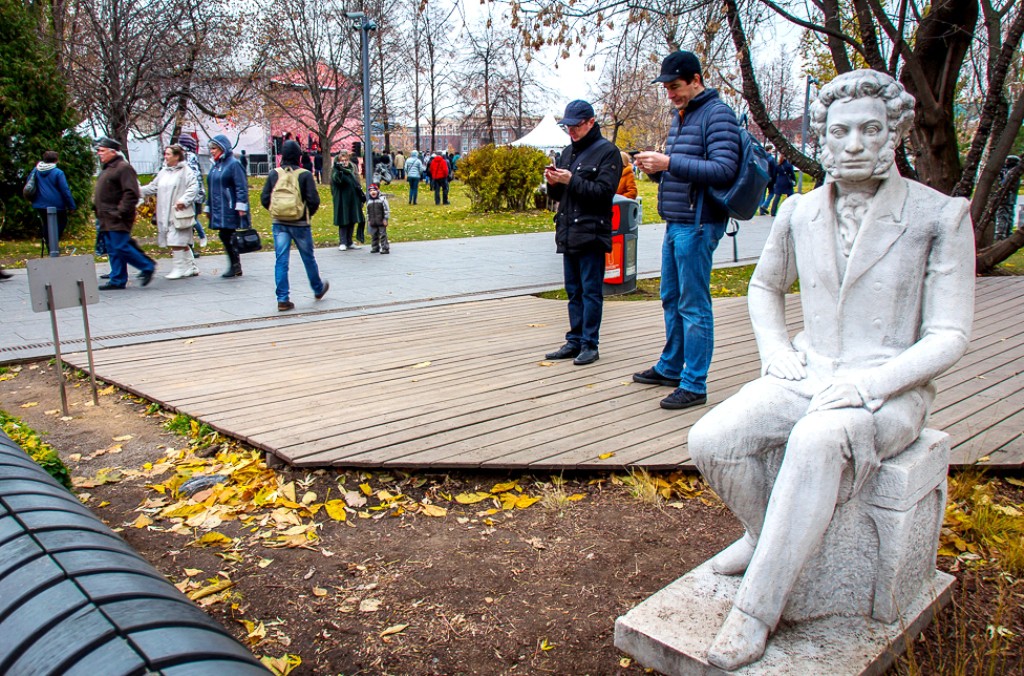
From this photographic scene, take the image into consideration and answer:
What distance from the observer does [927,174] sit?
10.7 meters

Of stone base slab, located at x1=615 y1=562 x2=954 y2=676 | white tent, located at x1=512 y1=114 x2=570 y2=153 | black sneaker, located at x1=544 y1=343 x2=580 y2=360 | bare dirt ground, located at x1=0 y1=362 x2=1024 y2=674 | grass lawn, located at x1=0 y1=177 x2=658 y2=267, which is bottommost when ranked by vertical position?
bare dirt ground, located at x1=0 y1=362 x2=1024 y2=674

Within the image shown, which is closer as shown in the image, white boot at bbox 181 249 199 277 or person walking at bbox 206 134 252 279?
person walking at bbox 206 134 252 279

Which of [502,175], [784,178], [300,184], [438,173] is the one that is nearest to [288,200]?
[300,184]

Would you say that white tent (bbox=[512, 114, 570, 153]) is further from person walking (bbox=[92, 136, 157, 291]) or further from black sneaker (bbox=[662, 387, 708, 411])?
black sneaker (bbox=[662, 387, 708, 411])

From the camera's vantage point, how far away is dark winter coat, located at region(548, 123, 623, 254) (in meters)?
5.82

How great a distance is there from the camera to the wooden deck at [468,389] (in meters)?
4.50

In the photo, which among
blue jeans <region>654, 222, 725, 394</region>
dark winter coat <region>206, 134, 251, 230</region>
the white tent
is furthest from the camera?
the white tent

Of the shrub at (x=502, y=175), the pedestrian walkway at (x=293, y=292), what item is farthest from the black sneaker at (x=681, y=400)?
the shrub at (x=502, y=175)

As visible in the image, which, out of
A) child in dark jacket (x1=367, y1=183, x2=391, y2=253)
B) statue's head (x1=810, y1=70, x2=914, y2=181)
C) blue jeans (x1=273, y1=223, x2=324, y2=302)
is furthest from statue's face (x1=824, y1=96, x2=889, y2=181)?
child in dark jacket (x1=367, y1=183, x2=391, y2=253)

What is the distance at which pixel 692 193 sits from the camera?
490 cm

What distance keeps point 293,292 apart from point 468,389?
5386mm

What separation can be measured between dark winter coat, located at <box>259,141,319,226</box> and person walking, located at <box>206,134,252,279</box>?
4.73 ft

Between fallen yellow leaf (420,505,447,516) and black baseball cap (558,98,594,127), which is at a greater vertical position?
black baseball cap (558,98,594,127)

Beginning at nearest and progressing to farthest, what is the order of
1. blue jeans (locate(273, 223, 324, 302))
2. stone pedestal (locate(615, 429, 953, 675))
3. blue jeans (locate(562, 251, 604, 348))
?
stone pedestal (locate(615, 429, 953, 675)) → blue jeans (locate(562, 251, 604, 348)) → blue jeans (locate(273, 223, 324, 302))
